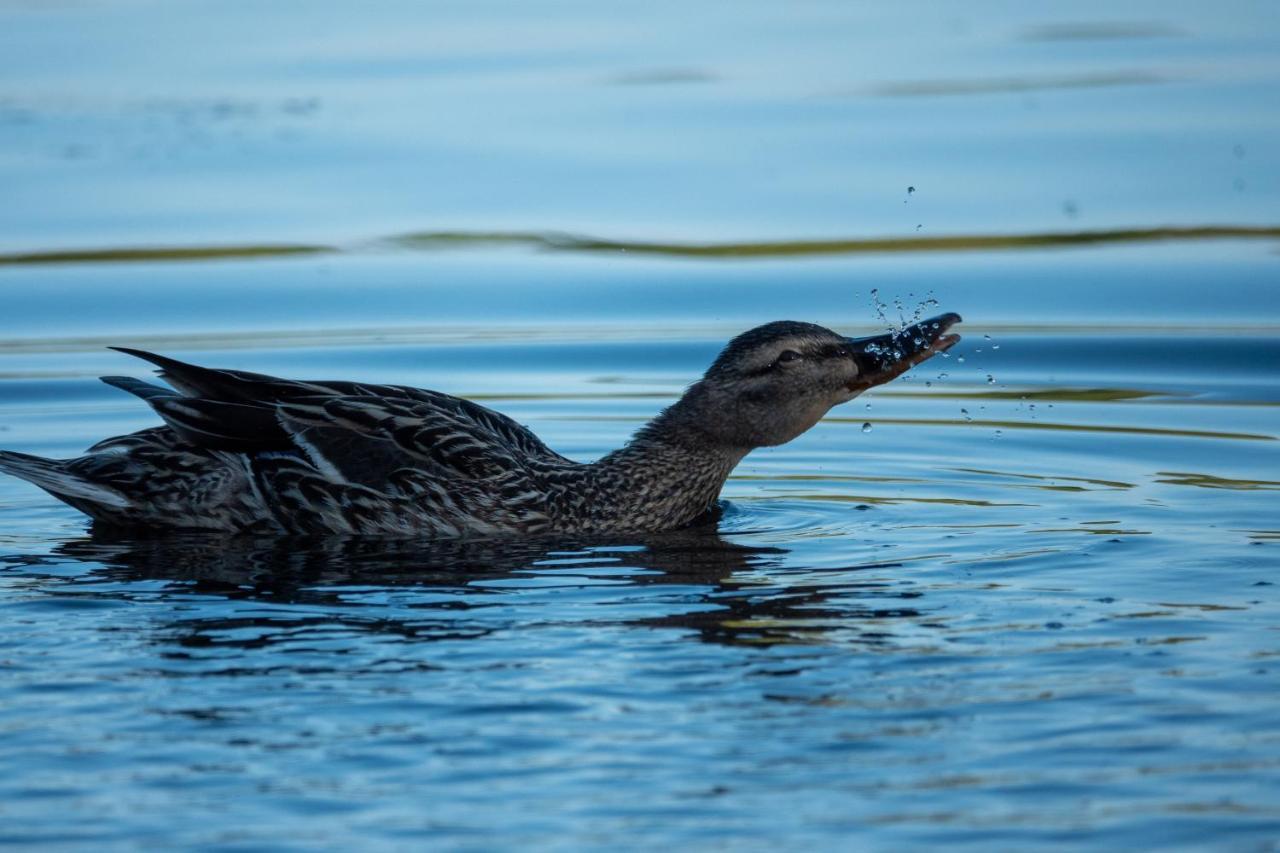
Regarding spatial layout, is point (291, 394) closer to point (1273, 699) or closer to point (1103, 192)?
point (1273, 699)

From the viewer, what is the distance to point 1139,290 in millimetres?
15898

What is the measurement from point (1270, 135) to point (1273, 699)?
1213cm

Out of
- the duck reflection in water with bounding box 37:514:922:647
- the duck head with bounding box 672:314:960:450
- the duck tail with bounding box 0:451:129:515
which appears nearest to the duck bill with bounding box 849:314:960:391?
the duck head with bounding box 672:314:960:450

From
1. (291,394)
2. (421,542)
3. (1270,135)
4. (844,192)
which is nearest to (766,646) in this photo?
(421,542)

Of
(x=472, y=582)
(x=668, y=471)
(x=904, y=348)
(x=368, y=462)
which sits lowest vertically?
(x=472, y=582)

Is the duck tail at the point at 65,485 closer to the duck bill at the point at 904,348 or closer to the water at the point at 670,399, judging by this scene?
the water at the point at 670,399

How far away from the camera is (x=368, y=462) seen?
1037 centimetres

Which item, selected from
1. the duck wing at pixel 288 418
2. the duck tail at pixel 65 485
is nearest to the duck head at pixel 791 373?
the duck wing at pixel 288 418

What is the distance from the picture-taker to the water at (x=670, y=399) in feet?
21.5

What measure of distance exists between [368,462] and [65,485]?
4.77 feet

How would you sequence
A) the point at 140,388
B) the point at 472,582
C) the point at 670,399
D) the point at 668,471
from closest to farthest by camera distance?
the point at 472,582
the point at 140,388
the point at 668,471
the point at 670,399

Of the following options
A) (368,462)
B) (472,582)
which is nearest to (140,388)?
(368,462)

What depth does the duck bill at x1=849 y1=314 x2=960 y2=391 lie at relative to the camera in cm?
1056

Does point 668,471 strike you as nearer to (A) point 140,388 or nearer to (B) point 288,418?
(B) point 288,418
